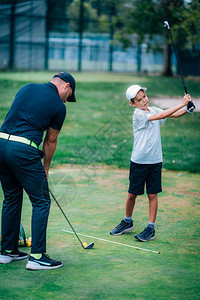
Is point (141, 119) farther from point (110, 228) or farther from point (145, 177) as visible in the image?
Answer: point (110, 228)

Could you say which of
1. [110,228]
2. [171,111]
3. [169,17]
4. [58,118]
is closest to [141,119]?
[171,111]

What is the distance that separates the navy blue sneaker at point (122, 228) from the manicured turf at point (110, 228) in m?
0.08

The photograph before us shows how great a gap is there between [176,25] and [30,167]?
13259mm

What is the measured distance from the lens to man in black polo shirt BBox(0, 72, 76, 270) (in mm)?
4215

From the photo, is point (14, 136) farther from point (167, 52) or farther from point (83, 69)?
point (83, 69)

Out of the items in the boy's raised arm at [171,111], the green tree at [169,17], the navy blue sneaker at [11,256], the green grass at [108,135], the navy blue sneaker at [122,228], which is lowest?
the navy blue sneaker at [11,256]

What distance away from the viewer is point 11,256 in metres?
4.54

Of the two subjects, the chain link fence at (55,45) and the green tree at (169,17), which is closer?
the green tree at (169,17)

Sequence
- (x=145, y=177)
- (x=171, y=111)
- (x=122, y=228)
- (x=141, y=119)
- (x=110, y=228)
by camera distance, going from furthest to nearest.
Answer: (x=110, y=228), (x=122, y=228), (x=145, y=177), (x=141, y=119), (x=171, y=111)

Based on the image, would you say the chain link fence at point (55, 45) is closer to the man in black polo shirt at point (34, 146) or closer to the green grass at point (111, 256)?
the green grass at point (111, 256)

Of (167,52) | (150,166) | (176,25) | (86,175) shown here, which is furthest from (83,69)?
(150,166)

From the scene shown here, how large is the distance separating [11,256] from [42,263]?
397mm

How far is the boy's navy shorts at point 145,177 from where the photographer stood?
5207 millimetres

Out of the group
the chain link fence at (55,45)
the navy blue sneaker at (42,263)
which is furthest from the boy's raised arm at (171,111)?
the chain link fence at (55,45)
